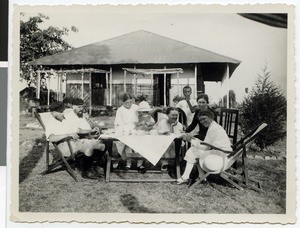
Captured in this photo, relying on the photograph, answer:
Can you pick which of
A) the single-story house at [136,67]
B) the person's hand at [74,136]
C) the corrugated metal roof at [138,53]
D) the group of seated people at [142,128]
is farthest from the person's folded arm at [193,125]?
the person's hand at [74,136]

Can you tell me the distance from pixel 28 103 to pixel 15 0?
1131mm

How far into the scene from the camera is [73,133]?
473 centimetres

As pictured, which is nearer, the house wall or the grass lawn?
the grass lawn

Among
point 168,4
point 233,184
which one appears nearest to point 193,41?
point 168,4

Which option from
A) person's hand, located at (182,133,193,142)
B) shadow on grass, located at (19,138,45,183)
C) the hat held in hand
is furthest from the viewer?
shadow on grass, located at (19,138,45,183)

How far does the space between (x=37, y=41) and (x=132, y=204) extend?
2.02 meters

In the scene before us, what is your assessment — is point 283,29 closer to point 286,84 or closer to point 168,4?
point 286,84

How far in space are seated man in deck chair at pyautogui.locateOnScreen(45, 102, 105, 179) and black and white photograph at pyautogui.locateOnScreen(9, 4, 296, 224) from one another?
0.01m

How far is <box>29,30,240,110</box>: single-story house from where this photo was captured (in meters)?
4.66

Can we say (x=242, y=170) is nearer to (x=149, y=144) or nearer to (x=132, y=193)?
(x=149, y=144)

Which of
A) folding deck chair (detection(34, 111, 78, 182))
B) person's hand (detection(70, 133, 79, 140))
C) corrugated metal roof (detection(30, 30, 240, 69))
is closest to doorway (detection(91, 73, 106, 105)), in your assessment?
corrugated metal roof (detection(30, 30, 240, 69))

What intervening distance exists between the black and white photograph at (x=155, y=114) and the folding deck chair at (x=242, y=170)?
0.04 feet

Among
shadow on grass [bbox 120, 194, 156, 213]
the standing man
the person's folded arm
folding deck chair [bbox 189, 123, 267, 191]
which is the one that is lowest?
shadow on grass [bbox 120, 194, 156, 213]

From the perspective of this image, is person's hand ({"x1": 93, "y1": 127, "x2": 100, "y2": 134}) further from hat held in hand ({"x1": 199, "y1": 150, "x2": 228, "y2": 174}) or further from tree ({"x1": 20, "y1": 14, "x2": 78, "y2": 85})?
hat held in hand ({"x1": 199, "y1": 150, "x2": 228, "y2": 174})
